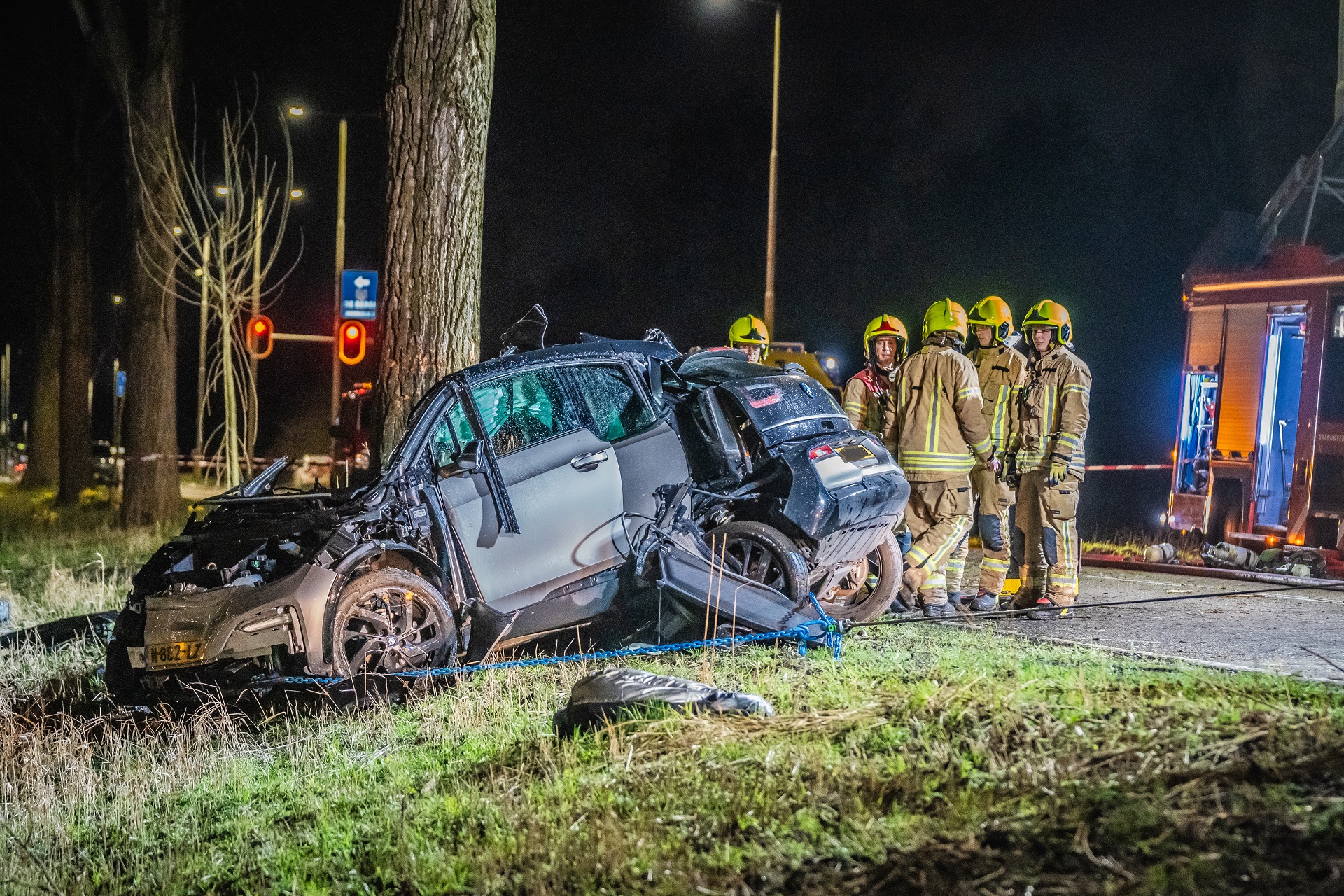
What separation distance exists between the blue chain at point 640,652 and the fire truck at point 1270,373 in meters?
5.72

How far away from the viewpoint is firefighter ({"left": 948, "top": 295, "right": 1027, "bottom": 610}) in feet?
26.5

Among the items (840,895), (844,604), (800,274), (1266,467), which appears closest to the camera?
(840,895)

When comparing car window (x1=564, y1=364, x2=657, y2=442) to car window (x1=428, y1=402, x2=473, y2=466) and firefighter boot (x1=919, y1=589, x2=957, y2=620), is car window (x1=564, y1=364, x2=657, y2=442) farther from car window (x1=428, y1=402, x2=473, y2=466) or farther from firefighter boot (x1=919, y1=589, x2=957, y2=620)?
firefighter boot (x1=919, y1=589, x2=957, y2=620)

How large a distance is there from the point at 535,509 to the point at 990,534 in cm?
347

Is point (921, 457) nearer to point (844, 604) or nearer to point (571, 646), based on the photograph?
point (844, 604)

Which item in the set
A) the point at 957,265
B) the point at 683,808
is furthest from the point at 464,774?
the point at 957,265

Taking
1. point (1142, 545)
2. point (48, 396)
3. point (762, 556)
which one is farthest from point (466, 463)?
point (48, 396)

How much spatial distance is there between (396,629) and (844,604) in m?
2.92

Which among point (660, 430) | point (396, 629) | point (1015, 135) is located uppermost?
point (1015, 135)

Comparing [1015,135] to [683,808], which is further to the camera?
[1015,135]

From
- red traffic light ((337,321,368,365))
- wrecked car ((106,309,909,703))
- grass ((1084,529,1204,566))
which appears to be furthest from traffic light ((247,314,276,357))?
grass ((1084,529,1204,566))

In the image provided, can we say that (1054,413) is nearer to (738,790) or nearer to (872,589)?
(872,589)

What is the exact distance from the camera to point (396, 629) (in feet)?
19.4

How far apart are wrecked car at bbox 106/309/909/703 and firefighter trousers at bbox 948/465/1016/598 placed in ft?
3.60
